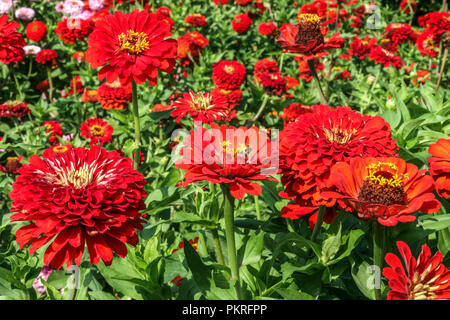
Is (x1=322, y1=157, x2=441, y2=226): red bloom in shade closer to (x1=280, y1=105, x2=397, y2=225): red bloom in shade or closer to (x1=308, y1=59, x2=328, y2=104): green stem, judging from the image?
(x1=280, y1=105, x2=397, y2=225): red bloom in shade

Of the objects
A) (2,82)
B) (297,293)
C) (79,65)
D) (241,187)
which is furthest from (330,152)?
(2,82)

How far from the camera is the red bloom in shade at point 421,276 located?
965mm

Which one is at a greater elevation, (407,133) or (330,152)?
(407,133)

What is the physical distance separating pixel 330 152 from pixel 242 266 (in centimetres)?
47

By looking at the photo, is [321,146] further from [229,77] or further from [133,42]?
[229,77]

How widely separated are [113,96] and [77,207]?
5.68 ft

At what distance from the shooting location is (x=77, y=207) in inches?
44.1

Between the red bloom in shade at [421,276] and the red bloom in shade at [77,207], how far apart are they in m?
0.71

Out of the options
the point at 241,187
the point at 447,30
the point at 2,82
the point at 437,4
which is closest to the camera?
the point at 241,187

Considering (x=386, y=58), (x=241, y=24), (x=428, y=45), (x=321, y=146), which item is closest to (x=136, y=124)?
(x=321, y=146)

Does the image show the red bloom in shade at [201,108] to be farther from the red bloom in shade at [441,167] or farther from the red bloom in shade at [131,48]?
the red bloom in shade at [441,167]

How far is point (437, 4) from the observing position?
30.7 ft
